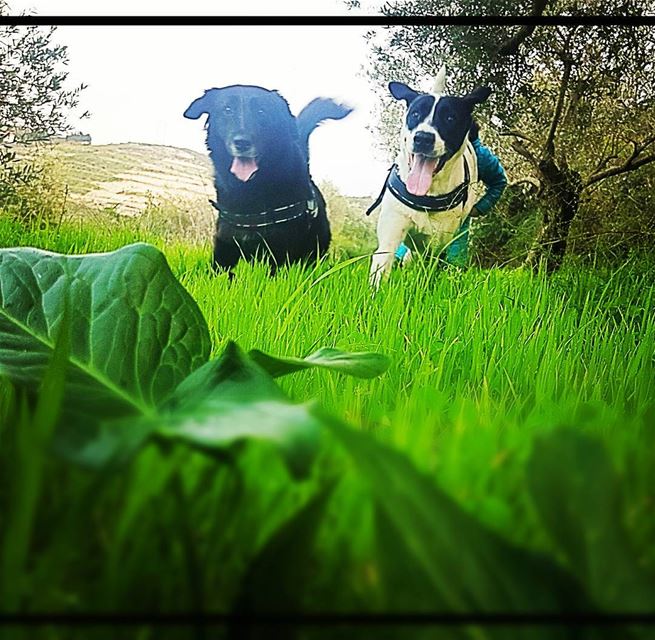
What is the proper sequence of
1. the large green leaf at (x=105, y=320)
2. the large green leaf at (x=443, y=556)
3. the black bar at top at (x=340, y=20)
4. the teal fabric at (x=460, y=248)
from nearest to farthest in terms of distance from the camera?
the large green leaf at (x=443, y=556)
the large green leaf at (x=105, y=320)
the black bar at top at (x=340, y=20)
the teal fabric at (x=460, y=248)

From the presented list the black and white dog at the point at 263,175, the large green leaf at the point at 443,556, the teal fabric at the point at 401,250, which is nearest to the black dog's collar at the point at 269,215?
the black and white dog at the point at 263,175

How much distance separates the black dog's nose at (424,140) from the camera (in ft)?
2.77

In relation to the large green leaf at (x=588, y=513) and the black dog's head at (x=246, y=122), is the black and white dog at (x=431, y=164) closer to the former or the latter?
the black dog's head at (x=246, y=122)

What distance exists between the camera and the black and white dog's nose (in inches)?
33.3

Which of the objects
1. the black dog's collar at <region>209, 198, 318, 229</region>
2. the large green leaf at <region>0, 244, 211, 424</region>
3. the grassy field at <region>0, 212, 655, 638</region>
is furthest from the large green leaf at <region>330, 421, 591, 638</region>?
the black dog's collar at <region>209, 198, 318, 229</region>

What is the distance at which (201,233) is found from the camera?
0.88m

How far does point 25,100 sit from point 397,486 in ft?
2.31

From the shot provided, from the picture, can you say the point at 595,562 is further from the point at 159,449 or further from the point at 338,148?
the point at 338,148

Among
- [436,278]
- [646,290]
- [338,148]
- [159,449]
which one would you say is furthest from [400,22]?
[159,449]

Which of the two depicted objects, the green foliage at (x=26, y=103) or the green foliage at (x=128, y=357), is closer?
the green foliage at (x=128, y=357)

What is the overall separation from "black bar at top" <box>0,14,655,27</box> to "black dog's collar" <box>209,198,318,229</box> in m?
0.18

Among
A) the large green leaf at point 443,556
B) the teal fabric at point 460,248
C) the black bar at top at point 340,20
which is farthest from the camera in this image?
the teal fabric at point 460,248

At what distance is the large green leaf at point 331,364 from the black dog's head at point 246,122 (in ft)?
0.72

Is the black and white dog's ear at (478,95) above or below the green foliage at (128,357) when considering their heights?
→ above
